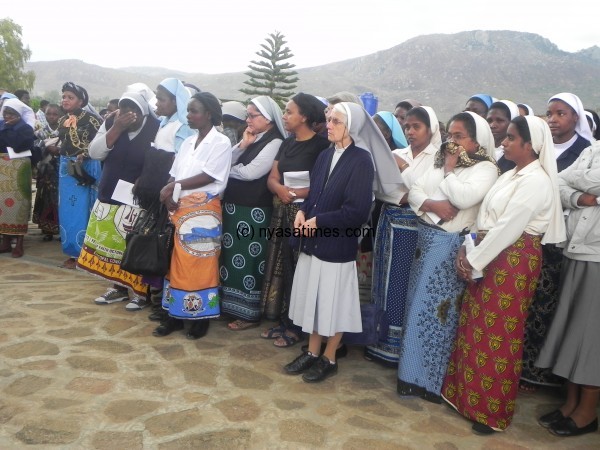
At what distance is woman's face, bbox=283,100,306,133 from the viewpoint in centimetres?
353

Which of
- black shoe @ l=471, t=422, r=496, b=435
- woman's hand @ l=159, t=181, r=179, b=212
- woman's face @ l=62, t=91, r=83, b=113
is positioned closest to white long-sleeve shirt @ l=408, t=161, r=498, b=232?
black shoe @ l=471, t=422, r=496, b=435

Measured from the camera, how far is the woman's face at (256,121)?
382 centimetres

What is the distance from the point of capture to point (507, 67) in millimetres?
99688

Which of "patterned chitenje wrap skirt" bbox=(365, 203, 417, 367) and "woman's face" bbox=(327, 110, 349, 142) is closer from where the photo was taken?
"woman's face" bbox=(327, 110, 349, 142)

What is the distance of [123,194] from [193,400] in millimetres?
2043

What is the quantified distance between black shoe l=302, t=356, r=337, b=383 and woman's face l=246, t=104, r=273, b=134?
177 cm

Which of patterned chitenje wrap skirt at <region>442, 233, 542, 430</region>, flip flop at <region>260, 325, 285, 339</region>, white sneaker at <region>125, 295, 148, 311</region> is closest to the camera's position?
patterned chitenje wrap skirt at <region>442, 233, 542, 430</region>

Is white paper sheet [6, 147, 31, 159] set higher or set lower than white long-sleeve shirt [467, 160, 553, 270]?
lower

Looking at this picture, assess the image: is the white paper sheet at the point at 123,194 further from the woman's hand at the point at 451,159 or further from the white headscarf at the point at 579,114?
the white headscarf at the point at 579,114

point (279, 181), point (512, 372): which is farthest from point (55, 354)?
point (512, 372)

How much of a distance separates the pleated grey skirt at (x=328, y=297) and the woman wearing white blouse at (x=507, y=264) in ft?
2.45

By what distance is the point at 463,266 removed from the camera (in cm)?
277

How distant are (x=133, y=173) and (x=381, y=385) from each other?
2657mm

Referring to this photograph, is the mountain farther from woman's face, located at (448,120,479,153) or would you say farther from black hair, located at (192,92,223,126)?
woman's face, located at (448,120,479,153)
